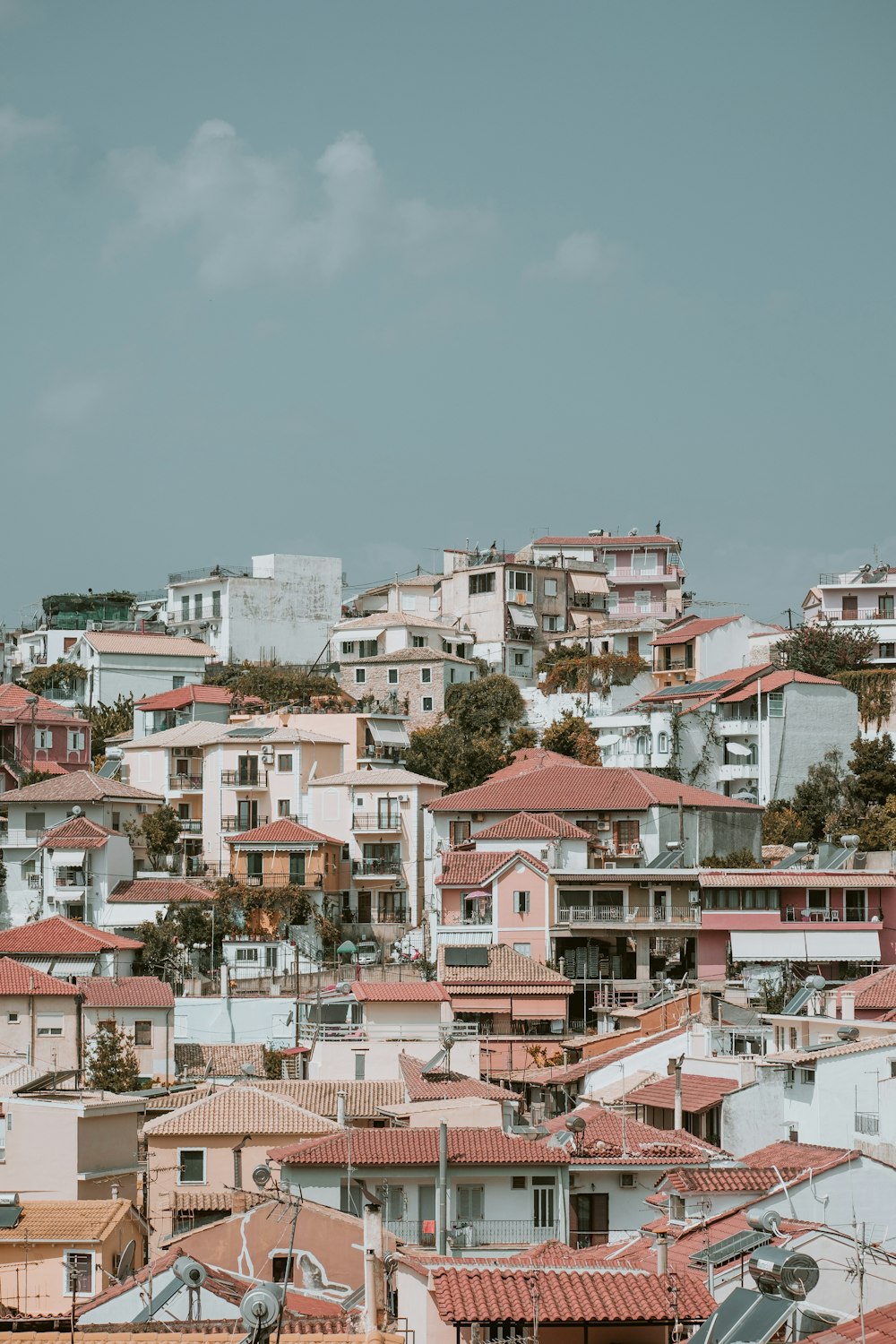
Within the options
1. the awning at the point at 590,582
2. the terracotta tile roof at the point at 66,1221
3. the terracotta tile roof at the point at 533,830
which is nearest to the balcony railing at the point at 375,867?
the terracotta tile roof at the point at 533,830

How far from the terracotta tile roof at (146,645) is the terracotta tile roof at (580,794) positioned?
21.5 metres

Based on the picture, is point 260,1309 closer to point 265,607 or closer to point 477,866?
point 477,866

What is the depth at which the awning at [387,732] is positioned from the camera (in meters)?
67.1

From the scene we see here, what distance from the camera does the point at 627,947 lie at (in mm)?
50844

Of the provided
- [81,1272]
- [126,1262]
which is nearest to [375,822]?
[126,1262]

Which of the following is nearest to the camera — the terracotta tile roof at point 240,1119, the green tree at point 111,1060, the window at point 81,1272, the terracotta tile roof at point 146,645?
the window at point 81,1272

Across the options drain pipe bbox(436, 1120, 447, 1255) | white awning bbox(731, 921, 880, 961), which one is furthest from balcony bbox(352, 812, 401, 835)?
drain pipe bbox(436, 1120, 447, 1255)

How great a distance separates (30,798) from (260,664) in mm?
20617

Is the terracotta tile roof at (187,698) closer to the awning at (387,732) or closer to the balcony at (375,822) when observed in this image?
the awning at (387,732)

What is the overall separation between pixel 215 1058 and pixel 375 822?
16.5m

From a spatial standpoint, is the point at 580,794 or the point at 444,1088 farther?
the point at 580,794

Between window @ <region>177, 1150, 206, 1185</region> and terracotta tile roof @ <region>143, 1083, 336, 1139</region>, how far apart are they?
0.33 metres

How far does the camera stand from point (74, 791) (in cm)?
5906

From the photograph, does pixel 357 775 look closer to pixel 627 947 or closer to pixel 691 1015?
pixel 627 947
